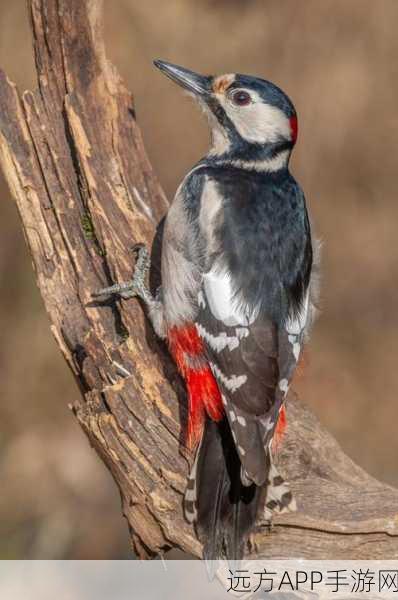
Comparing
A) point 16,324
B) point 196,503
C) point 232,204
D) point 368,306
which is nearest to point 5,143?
point 232,204

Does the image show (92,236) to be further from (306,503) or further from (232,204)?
(306,503)

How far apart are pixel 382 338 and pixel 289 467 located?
320 cm

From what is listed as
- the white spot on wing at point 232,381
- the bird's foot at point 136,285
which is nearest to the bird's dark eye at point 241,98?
the bird's foot at point 136,285

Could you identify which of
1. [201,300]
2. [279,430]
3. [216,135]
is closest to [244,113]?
[216,135]

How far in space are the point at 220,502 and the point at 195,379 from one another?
0.52 m

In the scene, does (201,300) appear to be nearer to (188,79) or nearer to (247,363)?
(247,363)

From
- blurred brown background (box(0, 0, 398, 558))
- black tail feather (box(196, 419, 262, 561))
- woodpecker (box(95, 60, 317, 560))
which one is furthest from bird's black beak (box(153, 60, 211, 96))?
blurred brown background (box(0, 0, 398, 558))

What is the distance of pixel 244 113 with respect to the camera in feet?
16.1

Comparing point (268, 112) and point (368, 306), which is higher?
point (268, 112)

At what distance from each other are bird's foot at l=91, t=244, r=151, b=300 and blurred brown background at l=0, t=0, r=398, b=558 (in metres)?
2.67

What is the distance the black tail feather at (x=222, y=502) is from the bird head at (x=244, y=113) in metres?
1.39

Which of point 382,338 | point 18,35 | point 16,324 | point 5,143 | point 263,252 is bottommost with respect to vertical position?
point 382,338

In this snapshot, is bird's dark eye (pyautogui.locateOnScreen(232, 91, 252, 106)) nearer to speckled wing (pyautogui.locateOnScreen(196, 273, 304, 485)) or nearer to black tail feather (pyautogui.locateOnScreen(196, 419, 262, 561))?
speckled wing (pyautogui.locateOnScreen(196, 273, 304, 485))

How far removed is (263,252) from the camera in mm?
4535
